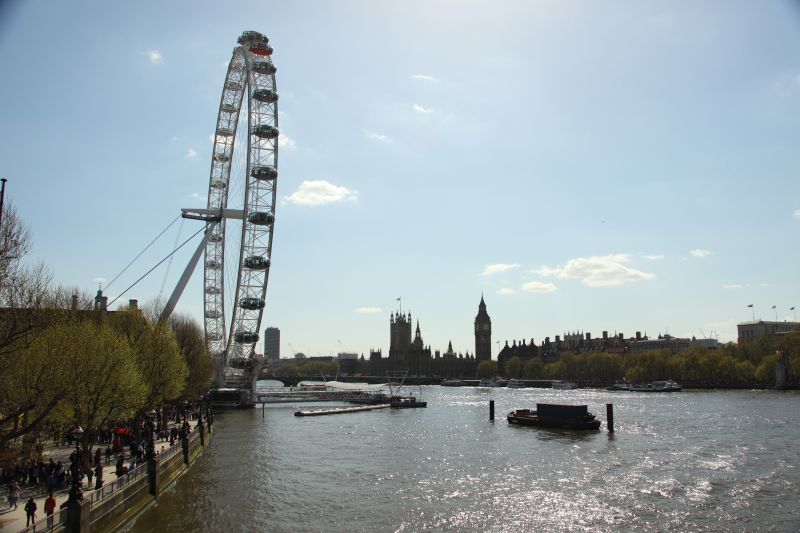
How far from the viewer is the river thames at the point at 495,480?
100ft

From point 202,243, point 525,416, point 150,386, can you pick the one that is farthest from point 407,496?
point 202,243

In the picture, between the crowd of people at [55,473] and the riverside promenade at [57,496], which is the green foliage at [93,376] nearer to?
the crowd of people at [55,473]

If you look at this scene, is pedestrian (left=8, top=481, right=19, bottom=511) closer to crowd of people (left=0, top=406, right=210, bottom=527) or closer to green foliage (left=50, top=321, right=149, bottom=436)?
crowd of people (left=0, top=406, right=210, bottom=527)

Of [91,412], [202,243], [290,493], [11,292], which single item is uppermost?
[202,243]

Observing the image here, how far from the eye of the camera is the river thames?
30531 mm

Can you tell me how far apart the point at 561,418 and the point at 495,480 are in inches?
1257

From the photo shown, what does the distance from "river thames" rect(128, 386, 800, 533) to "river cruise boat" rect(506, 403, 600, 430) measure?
1892 millimetres

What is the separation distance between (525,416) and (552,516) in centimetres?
4488

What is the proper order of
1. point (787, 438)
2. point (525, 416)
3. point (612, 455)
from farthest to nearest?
point (525, 416), point (787, 438), point (612, 455)

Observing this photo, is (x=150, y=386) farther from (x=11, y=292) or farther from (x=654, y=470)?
(x=654, y=470)

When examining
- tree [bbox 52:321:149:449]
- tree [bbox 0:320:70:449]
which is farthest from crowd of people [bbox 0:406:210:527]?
tree [bbox 0:320:70:449]

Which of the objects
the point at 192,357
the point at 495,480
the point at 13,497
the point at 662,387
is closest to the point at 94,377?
the point at 13,497

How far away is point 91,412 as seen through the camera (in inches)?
1319

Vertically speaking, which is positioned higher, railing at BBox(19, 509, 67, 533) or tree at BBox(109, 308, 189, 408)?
tree at BBox(109, 308, 189, 408)
